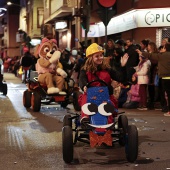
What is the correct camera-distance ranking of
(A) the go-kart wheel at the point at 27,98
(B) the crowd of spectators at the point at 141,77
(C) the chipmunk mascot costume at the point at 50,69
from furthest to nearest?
(A) the go-kart wheel at the point at 27,98 < (C) the chipmunk mascot costume at the point at 50,69 < (B) the crowd of spectators at the point at 141,77

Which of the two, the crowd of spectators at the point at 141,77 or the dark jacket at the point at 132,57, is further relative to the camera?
the dark jacket at the point at 132,57

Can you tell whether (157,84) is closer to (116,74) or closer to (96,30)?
(116,74)

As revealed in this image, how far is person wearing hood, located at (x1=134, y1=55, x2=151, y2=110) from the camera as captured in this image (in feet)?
44.7

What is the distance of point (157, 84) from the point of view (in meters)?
13.4

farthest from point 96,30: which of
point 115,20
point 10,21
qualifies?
point 10,21

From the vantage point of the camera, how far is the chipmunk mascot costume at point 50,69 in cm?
1357

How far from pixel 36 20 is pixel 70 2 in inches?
771

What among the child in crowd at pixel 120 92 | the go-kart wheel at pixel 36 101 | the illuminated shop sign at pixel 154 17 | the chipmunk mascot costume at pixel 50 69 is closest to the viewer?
the go-kart wheel at pixel 36 101

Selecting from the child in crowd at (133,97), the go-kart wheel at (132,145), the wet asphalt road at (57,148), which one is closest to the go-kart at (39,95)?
the wet asphalt road at (57,148)

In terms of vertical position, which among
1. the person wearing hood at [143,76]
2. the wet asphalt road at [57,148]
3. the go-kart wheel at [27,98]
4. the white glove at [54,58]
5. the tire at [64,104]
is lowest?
the wet asphalt road at [57,148]

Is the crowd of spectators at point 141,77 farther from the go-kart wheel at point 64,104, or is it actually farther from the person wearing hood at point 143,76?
the go-kart wheel at point 64,104

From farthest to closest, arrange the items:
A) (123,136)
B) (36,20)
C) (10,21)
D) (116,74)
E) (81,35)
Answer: (10,21), (36,20), (81,35), (116,74), (123,136)

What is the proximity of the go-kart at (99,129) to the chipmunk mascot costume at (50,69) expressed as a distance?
216 inches

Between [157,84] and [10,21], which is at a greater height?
[10,21]
